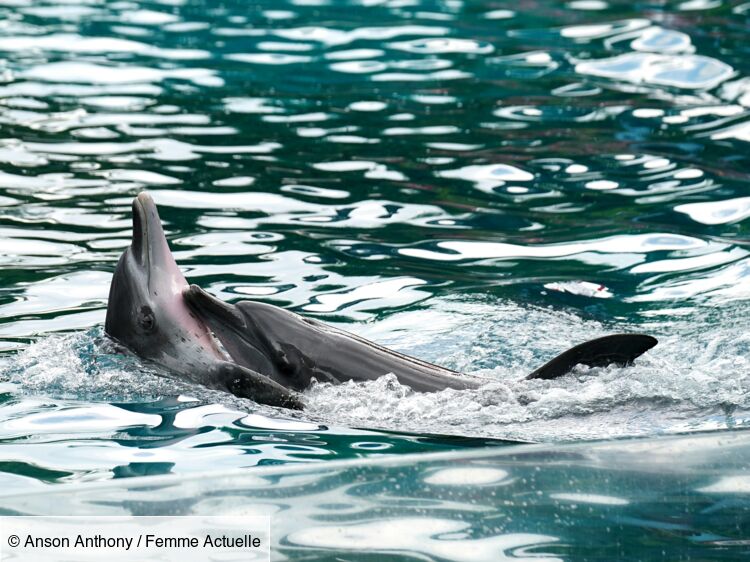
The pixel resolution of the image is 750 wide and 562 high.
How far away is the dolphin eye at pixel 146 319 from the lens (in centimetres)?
504

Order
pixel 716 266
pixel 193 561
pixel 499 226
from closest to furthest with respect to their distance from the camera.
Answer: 1. pixel 193 561
2. pixel 716 266
3. pixel 499 226

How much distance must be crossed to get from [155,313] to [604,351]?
70.0 inches

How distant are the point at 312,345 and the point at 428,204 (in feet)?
11.5

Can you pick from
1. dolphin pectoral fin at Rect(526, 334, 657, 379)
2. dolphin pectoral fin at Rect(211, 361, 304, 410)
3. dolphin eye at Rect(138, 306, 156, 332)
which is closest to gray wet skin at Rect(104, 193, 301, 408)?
dolphin eye at Rect(138, 306, 156, 332)

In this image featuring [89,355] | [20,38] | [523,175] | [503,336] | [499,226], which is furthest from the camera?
[20,38]

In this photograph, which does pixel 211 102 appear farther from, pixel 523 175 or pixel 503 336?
pixel 503 336

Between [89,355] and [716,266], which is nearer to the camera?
[89,355]

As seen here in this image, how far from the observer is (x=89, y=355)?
17.0 feet

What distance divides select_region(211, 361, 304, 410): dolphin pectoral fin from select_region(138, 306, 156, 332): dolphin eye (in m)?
0.43

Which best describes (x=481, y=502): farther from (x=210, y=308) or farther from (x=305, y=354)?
(x=210, y=308)

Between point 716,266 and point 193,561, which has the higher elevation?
point 193,561

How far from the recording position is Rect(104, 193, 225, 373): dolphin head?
500 centimetres

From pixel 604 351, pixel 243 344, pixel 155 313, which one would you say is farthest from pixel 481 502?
pixel 155 313

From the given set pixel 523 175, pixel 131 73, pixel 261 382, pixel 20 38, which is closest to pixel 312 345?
pixel 261 382
